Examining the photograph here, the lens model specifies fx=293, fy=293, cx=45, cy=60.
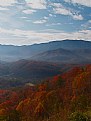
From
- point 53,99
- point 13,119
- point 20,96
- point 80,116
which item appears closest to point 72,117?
point 80,116

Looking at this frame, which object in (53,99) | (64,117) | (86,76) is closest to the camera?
(64,117)

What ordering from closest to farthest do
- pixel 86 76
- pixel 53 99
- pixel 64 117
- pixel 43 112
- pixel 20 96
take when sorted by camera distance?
pixel 64 117, pixel 43 112, pixel 53 99, pixel 86 76, pixel 20 96

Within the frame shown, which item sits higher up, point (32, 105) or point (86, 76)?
point (86, 76)

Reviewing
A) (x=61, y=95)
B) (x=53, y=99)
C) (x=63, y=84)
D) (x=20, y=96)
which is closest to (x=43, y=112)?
(x=53, y=99)

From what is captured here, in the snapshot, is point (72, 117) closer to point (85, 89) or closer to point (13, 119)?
point (13, 119)

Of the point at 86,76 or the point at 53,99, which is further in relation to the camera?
the point at 86,76

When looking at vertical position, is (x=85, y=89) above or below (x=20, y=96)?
above

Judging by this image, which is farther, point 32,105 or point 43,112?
point 32,105

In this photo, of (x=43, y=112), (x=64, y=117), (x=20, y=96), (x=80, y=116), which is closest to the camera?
(x=80, y=116)

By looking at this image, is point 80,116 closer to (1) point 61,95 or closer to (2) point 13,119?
(2) point 13,119
